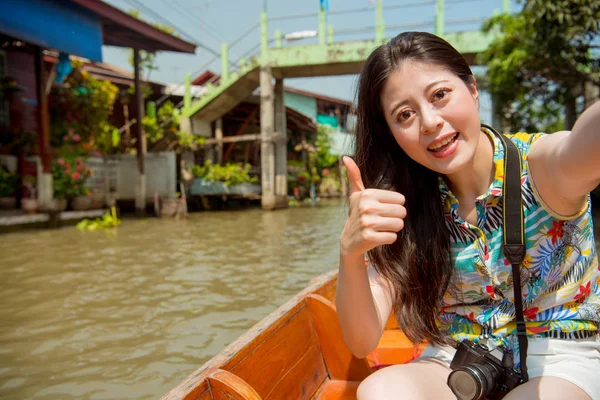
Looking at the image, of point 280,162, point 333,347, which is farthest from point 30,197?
point 333,347

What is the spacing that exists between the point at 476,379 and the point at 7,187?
424 inches

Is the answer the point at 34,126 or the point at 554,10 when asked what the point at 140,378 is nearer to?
the point at 554,10

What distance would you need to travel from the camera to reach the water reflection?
311 cm

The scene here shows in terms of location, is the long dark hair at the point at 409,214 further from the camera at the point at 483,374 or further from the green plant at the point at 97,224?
the green plant at the point at 97,224

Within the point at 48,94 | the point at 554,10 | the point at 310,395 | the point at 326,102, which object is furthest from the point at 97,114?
the point at 326,102

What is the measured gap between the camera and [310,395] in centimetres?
207

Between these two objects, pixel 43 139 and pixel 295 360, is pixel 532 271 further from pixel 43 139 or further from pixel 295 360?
pixel 43 139

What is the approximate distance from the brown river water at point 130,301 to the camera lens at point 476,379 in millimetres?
980

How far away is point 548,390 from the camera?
1250 mm

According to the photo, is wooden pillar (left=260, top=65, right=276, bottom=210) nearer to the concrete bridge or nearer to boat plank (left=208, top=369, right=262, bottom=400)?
the concrete bridge

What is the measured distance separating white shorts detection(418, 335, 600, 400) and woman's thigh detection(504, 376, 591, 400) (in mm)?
20

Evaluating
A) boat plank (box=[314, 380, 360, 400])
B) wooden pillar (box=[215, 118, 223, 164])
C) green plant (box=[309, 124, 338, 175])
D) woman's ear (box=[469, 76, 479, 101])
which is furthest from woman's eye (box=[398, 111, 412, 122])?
green plant (box=[309, 124, 338, 175])

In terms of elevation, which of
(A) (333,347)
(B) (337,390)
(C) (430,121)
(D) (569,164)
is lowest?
(B) (337,390)

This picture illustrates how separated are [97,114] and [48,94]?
137cm
